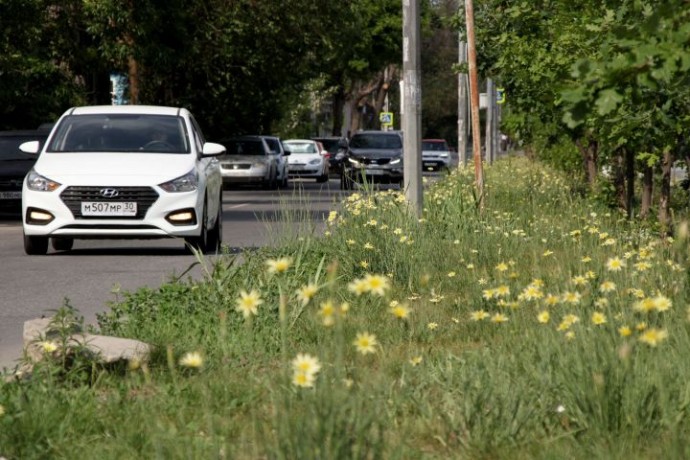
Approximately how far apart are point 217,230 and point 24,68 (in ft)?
39.8

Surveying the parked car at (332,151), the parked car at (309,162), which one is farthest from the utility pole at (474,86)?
the parked car at (332,151)

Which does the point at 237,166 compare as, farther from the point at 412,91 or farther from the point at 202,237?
the point at 202,237

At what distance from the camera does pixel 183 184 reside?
17328mm

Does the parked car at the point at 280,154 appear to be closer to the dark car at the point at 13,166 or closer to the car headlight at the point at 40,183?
the dark car at the point at 13,166

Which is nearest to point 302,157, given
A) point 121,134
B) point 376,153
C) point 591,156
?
point 376,153

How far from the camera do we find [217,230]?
18.8 m

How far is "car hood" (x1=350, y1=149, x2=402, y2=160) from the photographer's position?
44.4m

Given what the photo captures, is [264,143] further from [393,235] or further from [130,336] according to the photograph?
[130,336]

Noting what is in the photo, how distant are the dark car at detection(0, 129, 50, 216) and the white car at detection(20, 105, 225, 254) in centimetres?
841

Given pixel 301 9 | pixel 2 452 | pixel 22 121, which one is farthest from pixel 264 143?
pixel 2 452

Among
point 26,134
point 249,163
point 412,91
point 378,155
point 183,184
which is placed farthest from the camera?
point 249,163

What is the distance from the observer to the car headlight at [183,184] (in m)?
17.2

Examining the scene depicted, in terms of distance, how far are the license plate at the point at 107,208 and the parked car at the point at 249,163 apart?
27.8 m

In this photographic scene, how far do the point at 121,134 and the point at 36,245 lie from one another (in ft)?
5.10
